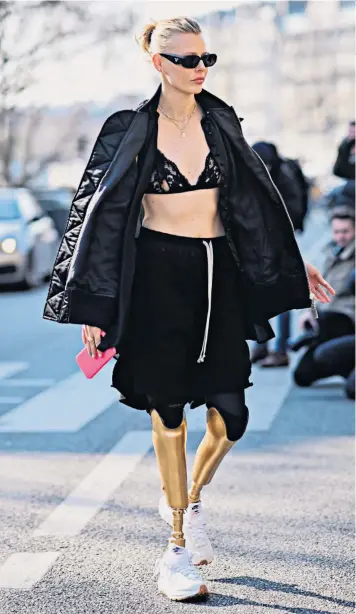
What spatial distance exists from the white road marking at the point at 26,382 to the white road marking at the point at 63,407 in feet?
0.32

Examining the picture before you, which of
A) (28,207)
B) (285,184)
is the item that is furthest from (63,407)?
(28,207)

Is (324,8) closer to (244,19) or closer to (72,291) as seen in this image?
(244,19)

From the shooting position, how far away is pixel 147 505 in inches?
233

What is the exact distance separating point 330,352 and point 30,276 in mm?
10828

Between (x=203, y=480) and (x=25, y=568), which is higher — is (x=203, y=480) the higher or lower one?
the higher one

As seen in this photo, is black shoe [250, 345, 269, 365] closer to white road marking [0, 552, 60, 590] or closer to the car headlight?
white road marking [0, 552, 60, 590]

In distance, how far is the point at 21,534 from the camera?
538 cm

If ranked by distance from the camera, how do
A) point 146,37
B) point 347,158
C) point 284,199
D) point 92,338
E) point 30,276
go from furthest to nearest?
point 30,276
point 347,158
point 284,199
point 146,37
point 92,338

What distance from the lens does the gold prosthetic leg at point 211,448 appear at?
4.68 m

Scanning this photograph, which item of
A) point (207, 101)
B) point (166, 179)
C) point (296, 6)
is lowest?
point (296, 6)

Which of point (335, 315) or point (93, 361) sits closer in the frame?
point (93, 361)

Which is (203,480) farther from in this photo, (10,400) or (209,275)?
(10,400)

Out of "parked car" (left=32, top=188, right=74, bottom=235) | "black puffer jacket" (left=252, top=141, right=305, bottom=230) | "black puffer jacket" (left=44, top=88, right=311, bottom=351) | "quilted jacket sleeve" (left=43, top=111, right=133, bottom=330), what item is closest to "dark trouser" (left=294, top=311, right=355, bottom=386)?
"black puffer jacket" (left=252, top=141, right=305, bottom=230)

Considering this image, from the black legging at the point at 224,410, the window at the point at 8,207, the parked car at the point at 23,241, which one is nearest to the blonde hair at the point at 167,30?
the black legging at the point at 224,410
